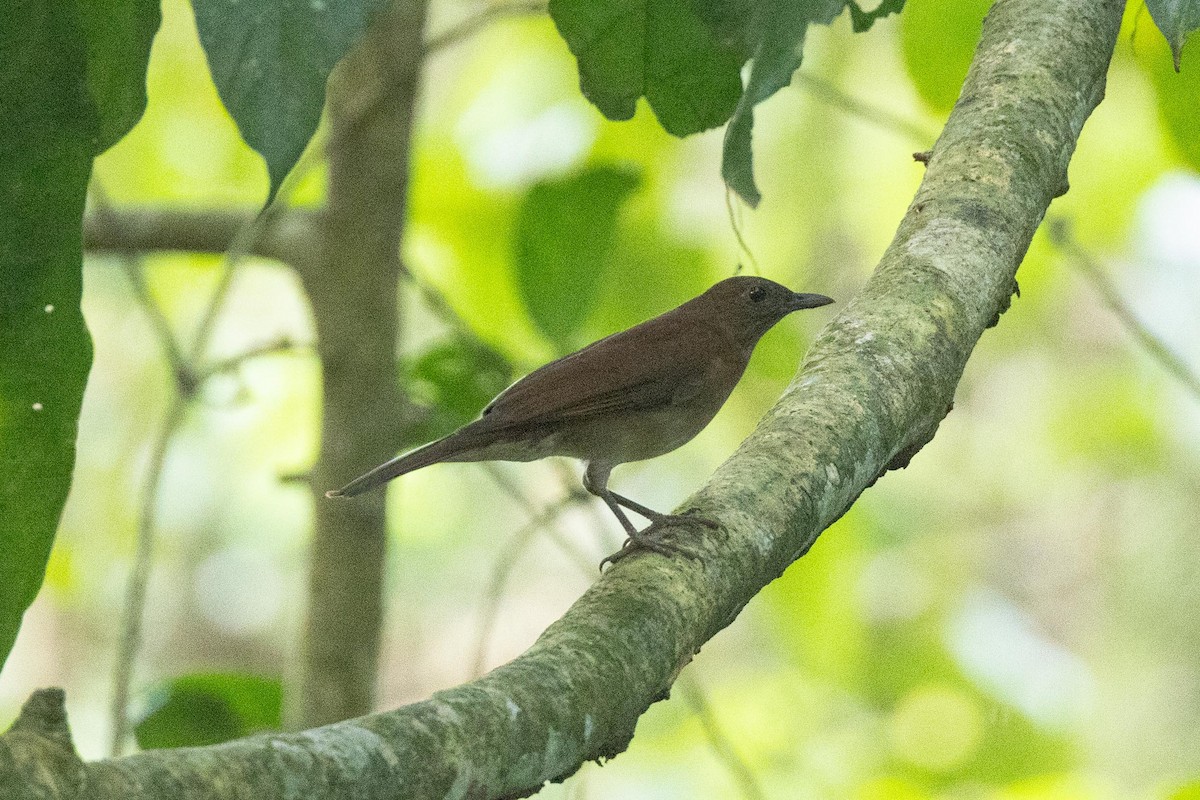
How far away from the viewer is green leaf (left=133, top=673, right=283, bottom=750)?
3752 mm

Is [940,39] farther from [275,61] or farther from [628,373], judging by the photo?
[275,61]

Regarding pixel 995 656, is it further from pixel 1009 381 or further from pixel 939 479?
pixel 1009 381

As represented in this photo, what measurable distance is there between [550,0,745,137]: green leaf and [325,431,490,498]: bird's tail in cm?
105

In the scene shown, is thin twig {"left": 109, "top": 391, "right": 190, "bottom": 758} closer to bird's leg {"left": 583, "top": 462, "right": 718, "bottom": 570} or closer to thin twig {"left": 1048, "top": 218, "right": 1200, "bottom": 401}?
bird's leg {"left": 583, "top": 462, "right": 718, "bottom": 570}

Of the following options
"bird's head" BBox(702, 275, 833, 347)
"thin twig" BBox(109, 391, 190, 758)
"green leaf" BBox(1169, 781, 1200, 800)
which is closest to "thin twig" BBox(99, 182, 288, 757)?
"thin twig" BBox(109, 391, 190, 758)

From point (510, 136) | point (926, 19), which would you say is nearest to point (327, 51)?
point (926, 19)

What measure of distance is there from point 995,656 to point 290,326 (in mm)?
4361

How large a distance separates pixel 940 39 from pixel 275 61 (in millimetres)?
1992

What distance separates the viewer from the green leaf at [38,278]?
158 centimetres

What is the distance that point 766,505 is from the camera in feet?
6.15

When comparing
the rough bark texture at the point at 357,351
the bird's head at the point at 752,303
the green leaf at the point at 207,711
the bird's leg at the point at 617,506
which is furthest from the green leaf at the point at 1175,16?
the green leaf at the point at 207,711

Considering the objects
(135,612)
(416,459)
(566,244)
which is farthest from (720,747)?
(135,612)

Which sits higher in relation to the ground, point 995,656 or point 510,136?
point 510,136

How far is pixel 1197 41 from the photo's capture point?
260 cm
